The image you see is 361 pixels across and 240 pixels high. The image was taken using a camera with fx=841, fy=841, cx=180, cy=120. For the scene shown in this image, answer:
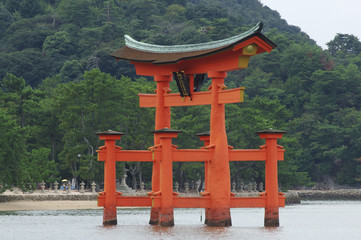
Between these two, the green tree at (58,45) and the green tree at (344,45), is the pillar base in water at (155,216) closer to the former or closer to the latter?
the green tree at (58,45)

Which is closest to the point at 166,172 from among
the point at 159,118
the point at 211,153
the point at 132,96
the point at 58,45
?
the point at 211,153

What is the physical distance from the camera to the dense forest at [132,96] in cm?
7975

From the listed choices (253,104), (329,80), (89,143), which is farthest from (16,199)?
(329,80)

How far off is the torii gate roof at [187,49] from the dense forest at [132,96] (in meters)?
21.9

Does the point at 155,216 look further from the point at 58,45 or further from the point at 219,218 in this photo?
the point at 58,45

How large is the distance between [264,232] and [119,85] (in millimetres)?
43857

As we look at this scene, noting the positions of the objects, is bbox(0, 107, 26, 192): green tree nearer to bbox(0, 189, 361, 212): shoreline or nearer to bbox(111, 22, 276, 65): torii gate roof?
bbox(0, 189, 361, 212): shoreline

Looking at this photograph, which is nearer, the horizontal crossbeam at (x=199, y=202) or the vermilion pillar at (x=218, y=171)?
Result: the horizontal crossbeam at (x=199, y=202)

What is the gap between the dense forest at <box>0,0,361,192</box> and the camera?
79.8m

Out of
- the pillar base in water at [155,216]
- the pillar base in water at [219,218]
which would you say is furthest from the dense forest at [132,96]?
the pillar base in water at [219,218]

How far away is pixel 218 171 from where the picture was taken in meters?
42.2

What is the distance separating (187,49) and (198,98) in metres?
2.87

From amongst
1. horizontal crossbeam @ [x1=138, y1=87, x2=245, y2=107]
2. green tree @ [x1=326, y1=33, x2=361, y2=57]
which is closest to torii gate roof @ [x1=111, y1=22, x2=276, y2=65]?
horizontal crossbeam @ [x1=138, y1=87, x2=245, y2=107]

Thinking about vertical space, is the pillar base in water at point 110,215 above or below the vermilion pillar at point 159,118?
below
